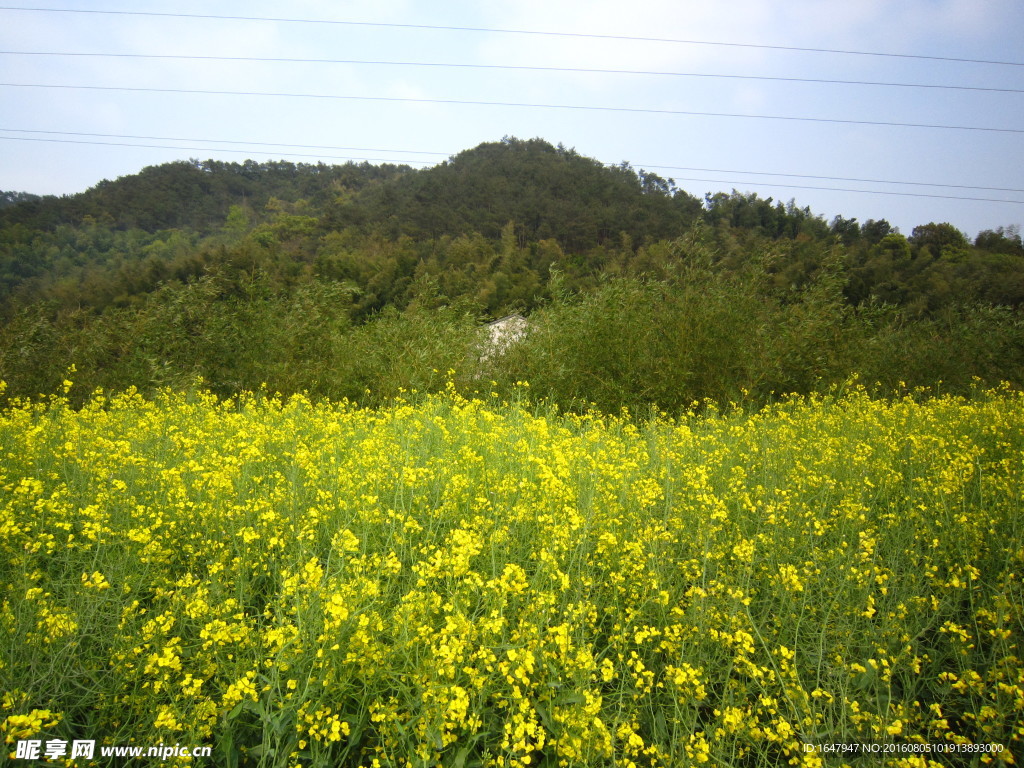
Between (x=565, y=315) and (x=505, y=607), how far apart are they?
20.4ft

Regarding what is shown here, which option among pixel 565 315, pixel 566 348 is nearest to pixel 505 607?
pixel 566 348

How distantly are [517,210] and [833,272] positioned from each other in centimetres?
1644

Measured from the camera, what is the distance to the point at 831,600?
7.58ft

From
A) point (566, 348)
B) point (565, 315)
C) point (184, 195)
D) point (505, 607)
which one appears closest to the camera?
point (505, 607)

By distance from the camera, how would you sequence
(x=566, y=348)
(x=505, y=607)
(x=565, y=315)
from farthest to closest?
1. (x=565, y=315)
2. (x=566, y=348)
3. (x=505, y=607)

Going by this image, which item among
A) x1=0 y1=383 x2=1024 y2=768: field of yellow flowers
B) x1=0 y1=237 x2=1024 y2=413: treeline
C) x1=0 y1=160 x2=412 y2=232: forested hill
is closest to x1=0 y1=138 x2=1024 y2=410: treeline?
x1=0 y1=237 x2=1024 y2=413: treeline

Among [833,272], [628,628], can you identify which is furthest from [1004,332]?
[628,628]

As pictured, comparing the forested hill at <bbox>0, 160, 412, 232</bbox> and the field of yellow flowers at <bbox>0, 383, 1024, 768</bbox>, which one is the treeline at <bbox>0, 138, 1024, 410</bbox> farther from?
the field of yellow flowers at <bbox>0, 383, 1024, 768</bbox>

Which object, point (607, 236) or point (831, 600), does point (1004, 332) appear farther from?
point (607, 236)

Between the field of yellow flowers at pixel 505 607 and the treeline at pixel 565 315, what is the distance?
13.3 feet

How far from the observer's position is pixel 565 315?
26.6 ft

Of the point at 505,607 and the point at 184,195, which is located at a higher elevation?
the point at 184,195

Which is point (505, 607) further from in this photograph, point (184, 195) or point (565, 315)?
point (184, 195)

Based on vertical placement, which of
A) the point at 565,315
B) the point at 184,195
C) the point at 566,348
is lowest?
the point at 566,348
